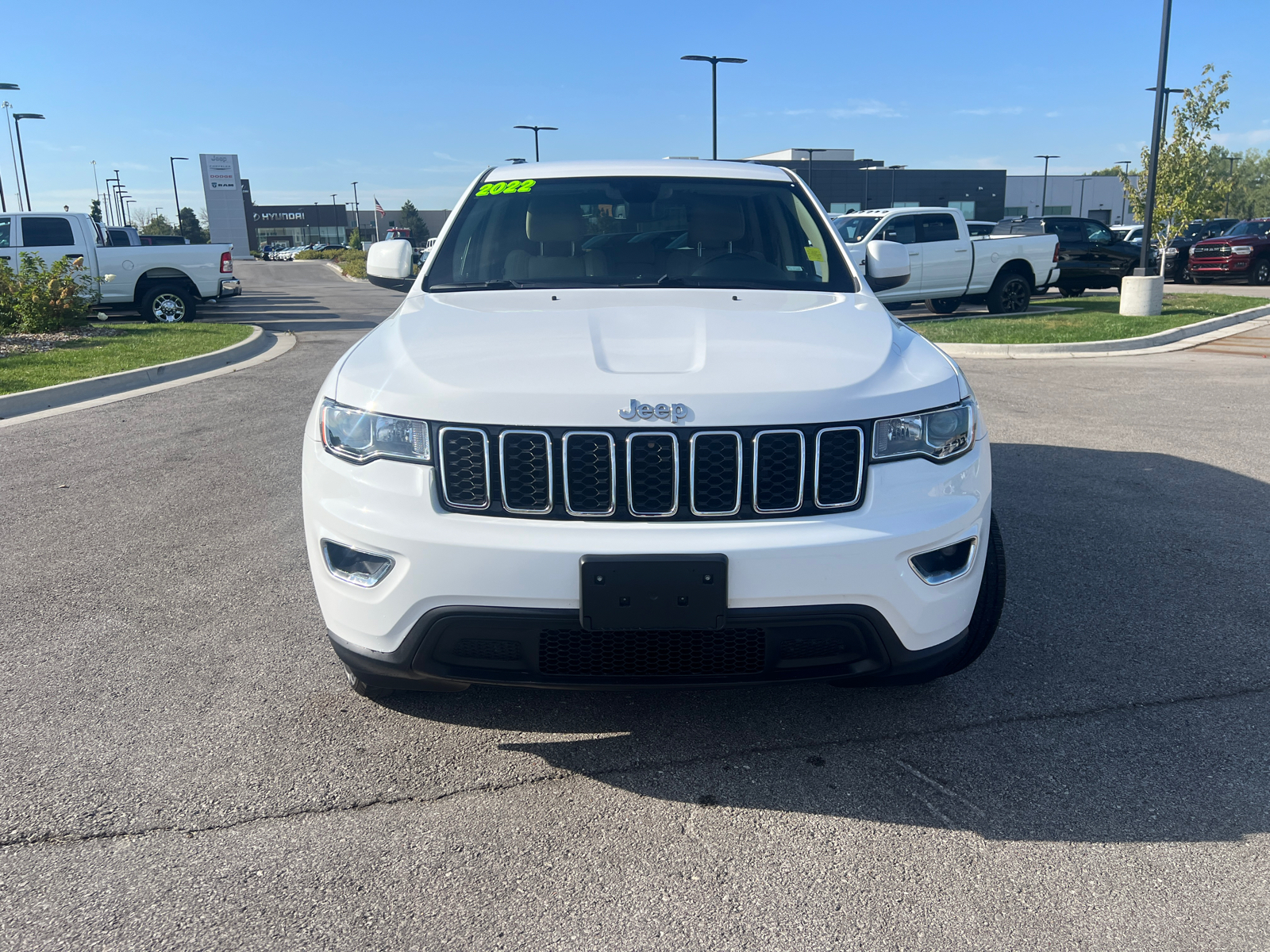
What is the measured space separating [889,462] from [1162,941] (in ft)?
4.01

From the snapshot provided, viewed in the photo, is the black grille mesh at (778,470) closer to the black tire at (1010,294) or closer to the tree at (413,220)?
the black tire at (1010,294)

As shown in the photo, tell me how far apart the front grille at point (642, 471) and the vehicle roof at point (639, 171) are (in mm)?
2164

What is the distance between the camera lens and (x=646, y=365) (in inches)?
105

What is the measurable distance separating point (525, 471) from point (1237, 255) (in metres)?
26.8

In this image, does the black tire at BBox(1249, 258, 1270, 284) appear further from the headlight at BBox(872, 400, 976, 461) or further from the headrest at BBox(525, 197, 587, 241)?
the headlight at BBox(872, 400, 976, 461)

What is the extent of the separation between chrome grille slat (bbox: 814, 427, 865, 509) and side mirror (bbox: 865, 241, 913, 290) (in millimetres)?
1782

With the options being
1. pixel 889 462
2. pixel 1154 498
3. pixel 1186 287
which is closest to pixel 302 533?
pixel 889 462

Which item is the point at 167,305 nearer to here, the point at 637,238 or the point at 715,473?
the point at 637,238

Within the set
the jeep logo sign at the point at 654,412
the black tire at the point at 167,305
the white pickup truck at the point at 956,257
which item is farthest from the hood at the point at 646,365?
the black tire at the point at 167,305

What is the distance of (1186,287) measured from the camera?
24.3m

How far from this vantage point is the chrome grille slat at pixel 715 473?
2498 mm

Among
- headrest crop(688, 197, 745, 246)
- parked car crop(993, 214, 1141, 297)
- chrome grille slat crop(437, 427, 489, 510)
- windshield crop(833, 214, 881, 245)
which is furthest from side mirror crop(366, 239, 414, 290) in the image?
parked car crop(993, 214, 1141, 297)


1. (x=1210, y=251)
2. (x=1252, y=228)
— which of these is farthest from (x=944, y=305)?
(x=1252, y=228)

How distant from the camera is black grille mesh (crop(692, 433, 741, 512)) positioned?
98.5 inches
